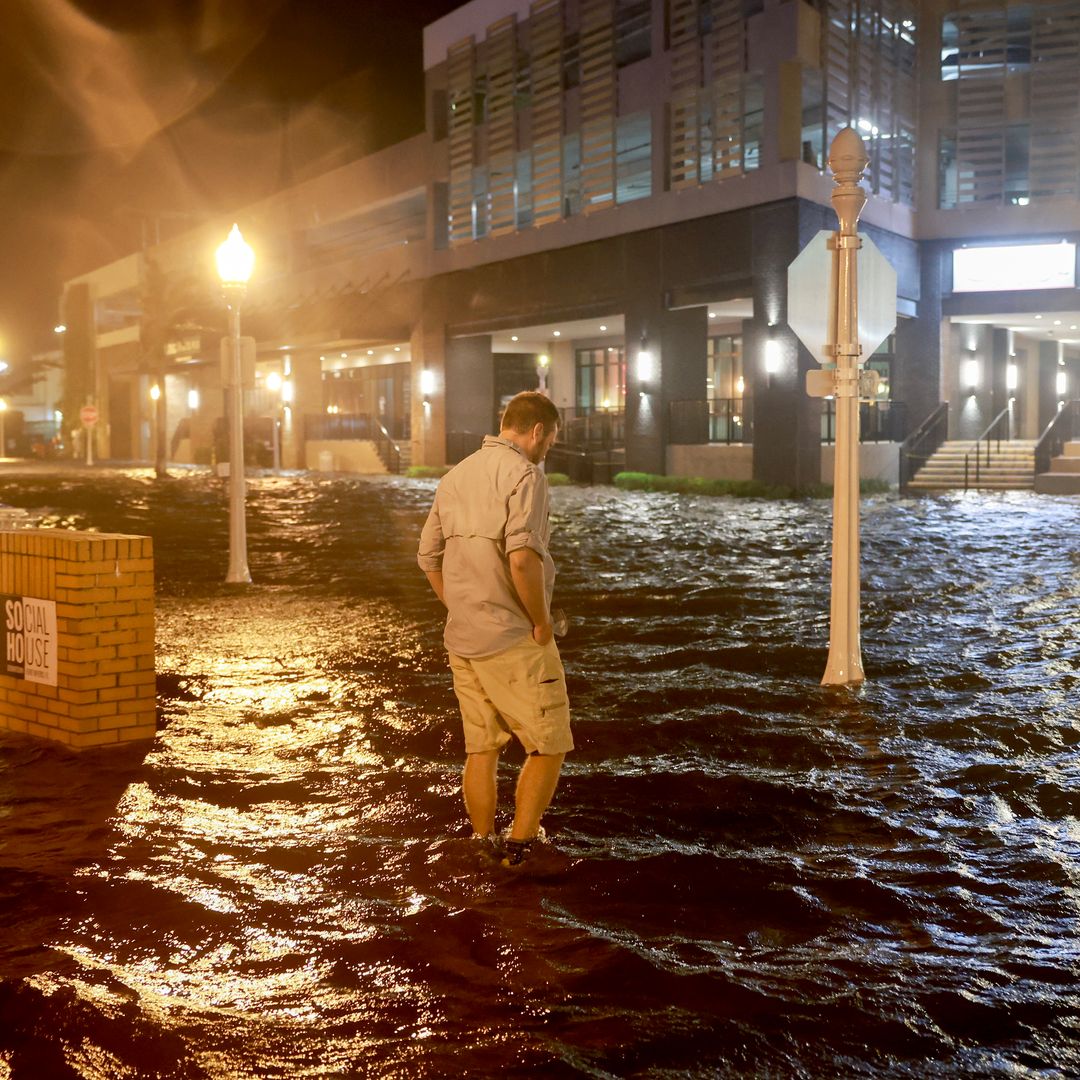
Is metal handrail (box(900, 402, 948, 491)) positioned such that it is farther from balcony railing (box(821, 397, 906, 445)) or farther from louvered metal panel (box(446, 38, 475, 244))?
louvered metal panel (box(446, 38, 475, 244))

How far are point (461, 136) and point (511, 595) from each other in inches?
1643

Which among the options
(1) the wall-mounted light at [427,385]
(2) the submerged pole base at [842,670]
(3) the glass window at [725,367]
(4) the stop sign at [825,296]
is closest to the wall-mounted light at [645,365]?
(3) the glass window at [725,367]

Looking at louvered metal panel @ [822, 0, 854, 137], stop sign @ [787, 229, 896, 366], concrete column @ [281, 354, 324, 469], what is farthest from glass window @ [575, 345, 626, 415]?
stop sign @ [787, 229, 896, 366]

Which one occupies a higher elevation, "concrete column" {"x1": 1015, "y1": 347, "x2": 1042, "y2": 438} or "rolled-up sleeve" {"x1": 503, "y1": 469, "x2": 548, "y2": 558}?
"concrete column" {"x1": 1015, "y1": 347, "x2": 1042, "y2": 438}

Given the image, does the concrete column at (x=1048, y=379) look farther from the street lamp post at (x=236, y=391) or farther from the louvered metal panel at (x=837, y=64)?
the street lamp post at (x=236, y=391)

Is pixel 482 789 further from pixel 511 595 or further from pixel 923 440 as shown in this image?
pixel 923 440

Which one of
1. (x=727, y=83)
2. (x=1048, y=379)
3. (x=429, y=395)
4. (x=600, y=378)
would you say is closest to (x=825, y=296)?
(x=727, y=83)

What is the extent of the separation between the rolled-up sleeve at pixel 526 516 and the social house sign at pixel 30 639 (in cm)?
339

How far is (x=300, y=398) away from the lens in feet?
182

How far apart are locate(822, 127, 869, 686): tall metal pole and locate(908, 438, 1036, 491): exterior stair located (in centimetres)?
2654

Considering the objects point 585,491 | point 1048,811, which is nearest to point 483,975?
point 1048,811

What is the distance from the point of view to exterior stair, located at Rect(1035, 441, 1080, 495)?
32094 mm

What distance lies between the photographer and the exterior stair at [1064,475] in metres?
32.1

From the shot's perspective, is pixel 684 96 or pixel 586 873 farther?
pixel 684 96
